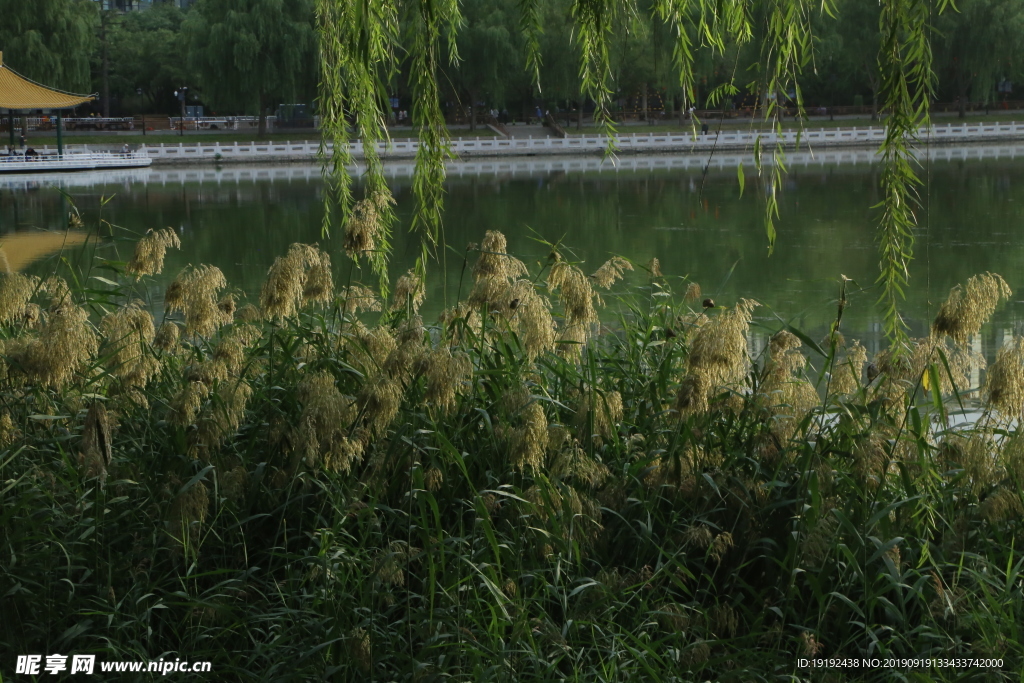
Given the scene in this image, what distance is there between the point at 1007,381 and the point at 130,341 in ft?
6.71

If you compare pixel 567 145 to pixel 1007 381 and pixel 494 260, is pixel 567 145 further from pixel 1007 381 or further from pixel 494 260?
pixel 1007 381

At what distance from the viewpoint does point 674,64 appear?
256 cm

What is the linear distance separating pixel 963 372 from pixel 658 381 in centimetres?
72

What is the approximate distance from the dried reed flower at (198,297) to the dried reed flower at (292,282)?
124 mm

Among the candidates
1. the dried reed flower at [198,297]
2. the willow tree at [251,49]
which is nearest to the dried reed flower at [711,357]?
the dried reed flower at [198,297]

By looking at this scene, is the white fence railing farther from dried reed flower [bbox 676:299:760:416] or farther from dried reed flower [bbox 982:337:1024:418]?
dried reed flower [bbox 982:337:1024:418]

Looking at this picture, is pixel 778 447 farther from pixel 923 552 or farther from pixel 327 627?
pixel 327 627

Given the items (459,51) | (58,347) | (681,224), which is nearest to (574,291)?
(58,347)

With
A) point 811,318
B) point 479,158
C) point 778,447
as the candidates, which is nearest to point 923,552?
point 778,447

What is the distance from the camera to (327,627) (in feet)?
6.95

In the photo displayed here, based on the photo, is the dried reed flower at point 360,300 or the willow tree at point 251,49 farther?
the willow tree at point 251,49

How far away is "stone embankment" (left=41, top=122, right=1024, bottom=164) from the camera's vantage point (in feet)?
91.3

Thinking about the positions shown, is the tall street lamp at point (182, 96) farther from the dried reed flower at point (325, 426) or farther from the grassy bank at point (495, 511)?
the dried reed flower at point (325, 426)

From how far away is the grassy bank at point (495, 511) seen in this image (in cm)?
205
